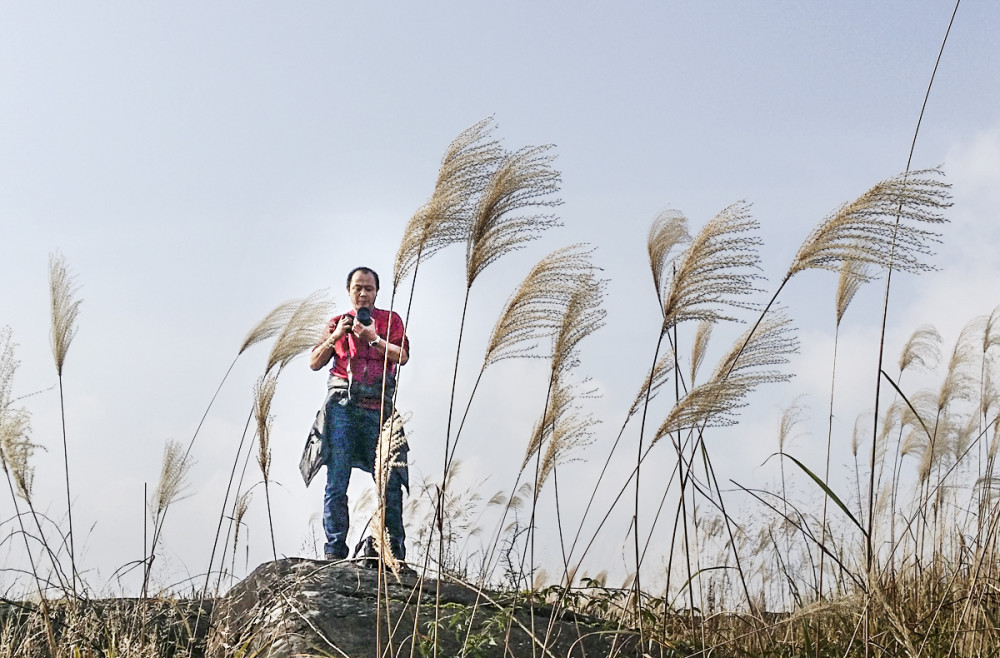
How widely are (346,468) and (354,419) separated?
254mm

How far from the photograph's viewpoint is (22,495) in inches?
150

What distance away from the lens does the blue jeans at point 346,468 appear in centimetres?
470

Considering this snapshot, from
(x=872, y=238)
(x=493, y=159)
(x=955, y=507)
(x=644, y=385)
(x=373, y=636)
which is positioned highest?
(x=493, y=159)

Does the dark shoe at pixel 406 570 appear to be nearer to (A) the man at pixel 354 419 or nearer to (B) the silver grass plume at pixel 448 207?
(A) the man at pixel 354 419

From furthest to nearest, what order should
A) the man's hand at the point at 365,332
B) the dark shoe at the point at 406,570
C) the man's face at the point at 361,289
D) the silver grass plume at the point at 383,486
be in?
the man's face at the point at 361,289 → the man's hand at the point at 365,332 → the dark shoe at the point at 406,570 → the silver grass plume at the point at 383,486

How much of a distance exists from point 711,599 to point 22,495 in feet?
10.5

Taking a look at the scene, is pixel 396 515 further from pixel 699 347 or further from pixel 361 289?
pixel 699 347

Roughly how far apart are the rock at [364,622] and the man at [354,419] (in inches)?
23.2

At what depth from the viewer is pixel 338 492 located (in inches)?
187

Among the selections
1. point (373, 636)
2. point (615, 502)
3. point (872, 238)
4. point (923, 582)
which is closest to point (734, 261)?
point (872, 238)

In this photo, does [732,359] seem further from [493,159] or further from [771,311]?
[493,159]

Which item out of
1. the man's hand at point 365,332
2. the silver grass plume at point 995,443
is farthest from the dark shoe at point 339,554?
the silver grass plume at point 995,443

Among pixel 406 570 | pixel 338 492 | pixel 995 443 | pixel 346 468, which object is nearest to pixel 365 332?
pixel 346 468

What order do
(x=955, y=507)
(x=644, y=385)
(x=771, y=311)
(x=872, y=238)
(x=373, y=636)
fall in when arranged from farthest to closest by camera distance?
(x=955, y=507) < (x=373, y=636) < (x=771, y=311) < (x=644, y=385) < (x=872, y=238)
